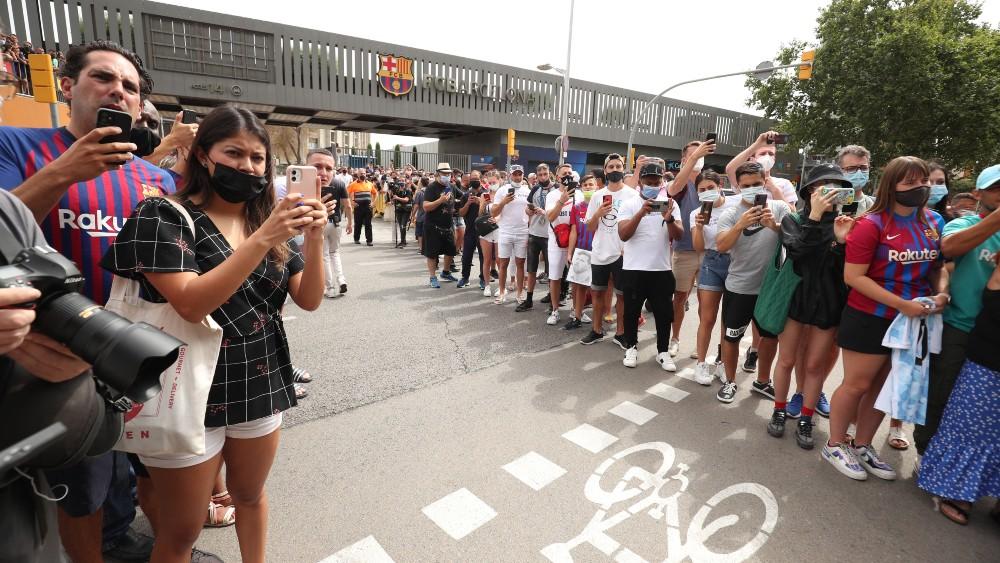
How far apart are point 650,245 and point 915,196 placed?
2119 millimetres

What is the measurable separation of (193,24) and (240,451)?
28850 millimetres

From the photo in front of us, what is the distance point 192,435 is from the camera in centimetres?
149

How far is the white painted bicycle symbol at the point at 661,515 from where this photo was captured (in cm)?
238

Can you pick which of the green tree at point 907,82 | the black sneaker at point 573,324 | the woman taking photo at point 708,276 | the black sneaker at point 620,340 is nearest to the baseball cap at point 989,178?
the woman taking photo at point 708,276

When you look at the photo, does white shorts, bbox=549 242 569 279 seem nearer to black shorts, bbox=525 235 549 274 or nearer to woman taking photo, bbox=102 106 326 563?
black shorts, bbox=525 235 549 274

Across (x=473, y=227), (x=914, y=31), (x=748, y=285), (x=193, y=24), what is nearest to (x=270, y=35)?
(x=193, y=24)

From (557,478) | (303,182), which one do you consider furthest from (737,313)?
(303,182)

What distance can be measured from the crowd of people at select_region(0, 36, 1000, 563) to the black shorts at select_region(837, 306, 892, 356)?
0.4 inches

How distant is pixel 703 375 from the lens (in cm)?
445

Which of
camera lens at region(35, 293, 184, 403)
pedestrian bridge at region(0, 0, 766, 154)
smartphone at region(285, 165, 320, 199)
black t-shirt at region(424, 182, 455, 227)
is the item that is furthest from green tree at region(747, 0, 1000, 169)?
camera lens at region(35, 293, 184, 403)

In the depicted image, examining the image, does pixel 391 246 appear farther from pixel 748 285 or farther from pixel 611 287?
pixel 748 285

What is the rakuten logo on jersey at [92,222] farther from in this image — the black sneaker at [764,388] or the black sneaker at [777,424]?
the black sneaker at [764,388]

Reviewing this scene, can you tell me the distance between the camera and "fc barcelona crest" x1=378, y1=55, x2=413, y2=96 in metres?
27.7

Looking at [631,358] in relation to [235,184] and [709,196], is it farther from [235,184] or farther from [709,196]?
[235,184]
